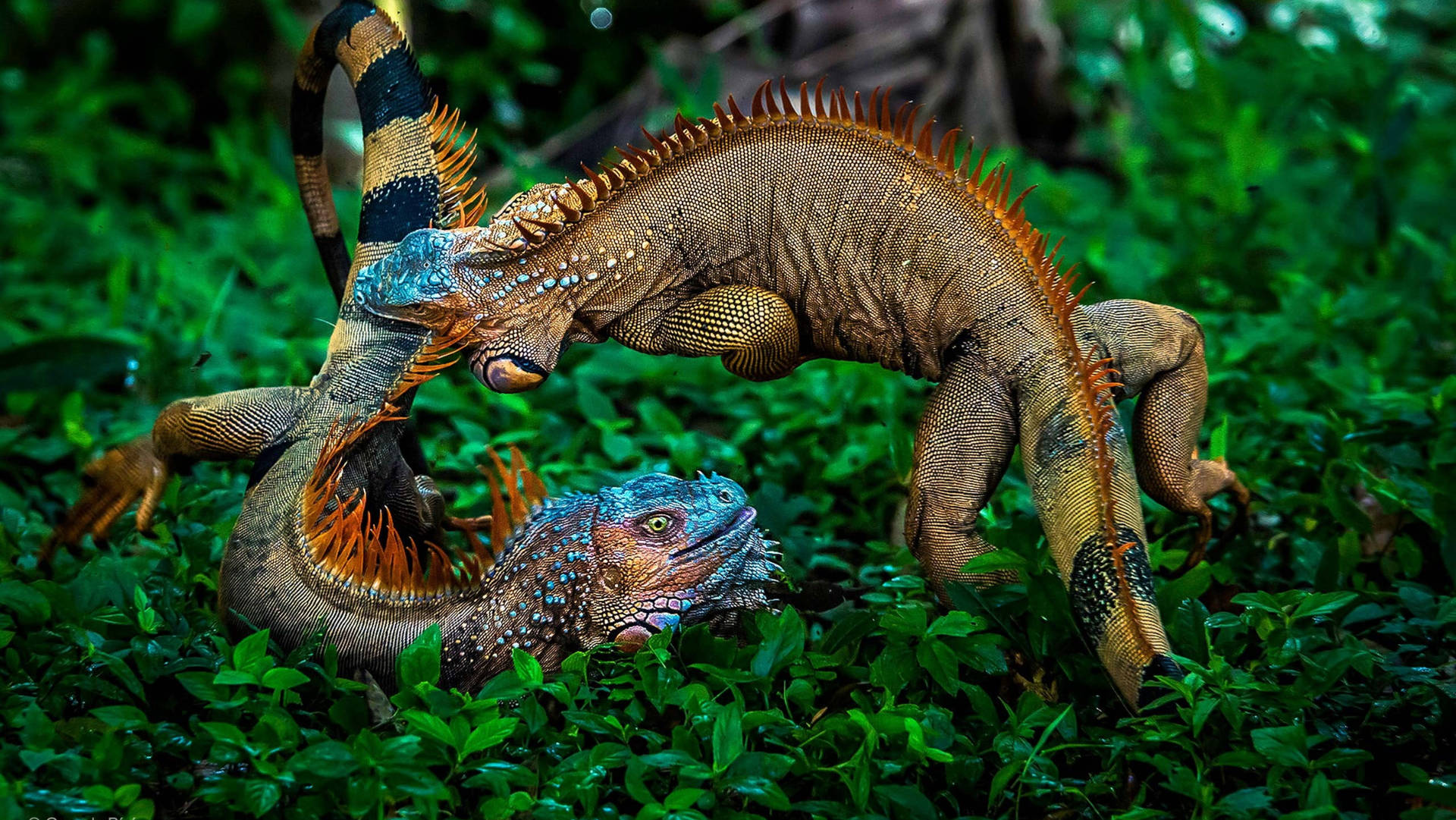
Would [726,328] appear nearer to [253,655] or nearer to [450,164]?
[450,164]

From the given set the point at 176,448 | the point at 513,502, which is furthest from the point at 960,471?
the point at 176,448

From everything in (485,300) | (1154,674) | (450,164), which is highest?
(450,164)

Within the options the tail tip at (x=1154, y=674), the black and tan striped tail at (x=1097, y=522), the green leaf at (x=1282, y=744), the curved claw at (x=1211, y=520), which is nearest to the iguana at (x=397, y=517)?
the black and tan striped tail at (x=1097, y=522)

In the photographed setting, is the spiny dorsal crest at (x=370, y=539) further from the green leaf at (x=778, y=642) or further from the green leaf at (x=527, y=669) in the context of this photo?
the green leaf at (x=778, y=642)

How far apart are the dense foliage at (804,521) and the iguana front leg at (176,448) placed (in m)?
0.21

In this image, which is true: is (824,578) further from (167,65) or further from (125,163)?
(167,65)

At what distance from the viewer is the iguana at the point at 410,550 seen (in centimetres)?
381

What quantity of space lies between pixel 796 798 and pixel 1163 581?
1558 mm

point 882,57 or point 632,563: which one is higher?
point 882,57

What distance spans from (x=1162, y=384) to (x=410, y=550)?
8.62ft

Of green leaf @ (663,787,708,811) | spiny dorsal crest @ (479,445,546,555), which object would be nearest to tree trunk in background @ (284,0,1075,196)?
spiny dorsal crest @ (479,445,546,555)

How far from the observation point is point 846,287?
426cm

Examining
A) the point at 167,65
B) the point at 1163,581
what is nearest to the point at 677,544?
the point at 1163,581

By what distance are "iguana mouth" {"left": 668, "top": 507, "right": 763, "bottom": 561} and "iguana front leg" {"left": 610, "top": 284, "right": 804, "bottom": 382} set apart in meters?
0.51
